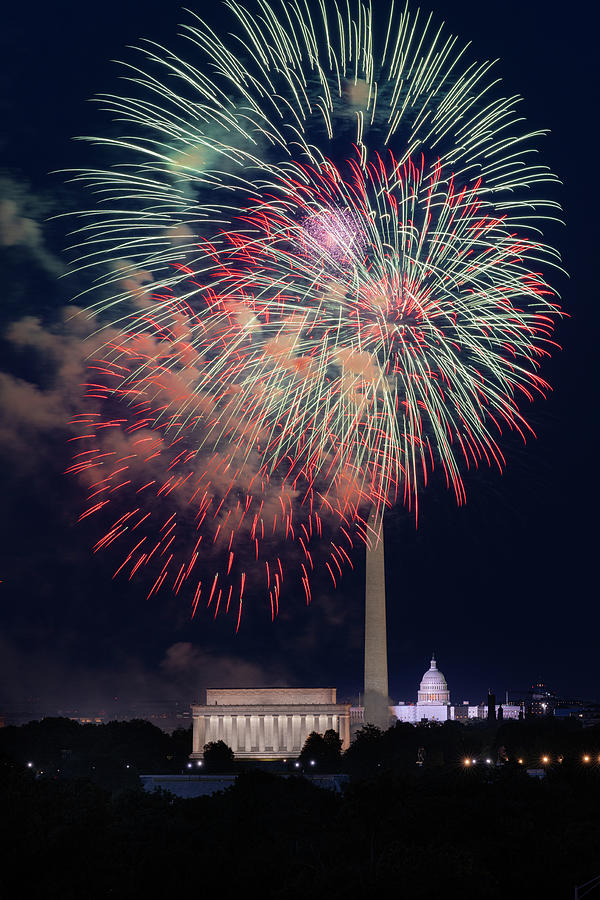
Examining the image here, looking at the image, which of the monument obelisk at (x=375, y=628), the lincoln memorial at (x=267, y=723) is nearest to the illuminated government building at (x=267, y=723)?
the lincoln memorial at (x=267, y=723)

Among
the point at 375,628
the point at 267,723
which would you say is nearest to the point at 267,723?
the point at 267,723

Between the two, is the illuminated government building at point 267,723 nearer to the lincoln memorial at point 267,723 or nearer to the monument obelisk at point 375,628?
the lincoln memorial at point 267,723

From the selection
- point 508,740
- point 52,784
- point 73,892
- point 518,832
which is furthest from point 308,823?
point 508,740

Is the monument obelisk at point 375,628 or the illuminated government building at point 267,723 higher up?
the monument obelisk at point 375,628

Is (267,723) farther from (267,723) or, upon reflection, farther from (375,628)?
(375,628)

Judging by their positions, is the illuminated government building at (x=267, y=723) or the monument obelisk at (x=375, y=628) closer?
the monument obelisk at (x=375, y=628)

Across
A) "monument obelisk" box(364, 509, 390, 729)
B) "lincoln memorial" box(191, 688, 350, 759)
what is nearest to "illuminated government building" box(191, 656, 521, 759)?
"lincoln memorial" box(191, 688, 350, 759)

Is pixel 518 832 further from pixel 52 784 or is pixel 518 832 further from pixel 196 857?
pixel 52 784
